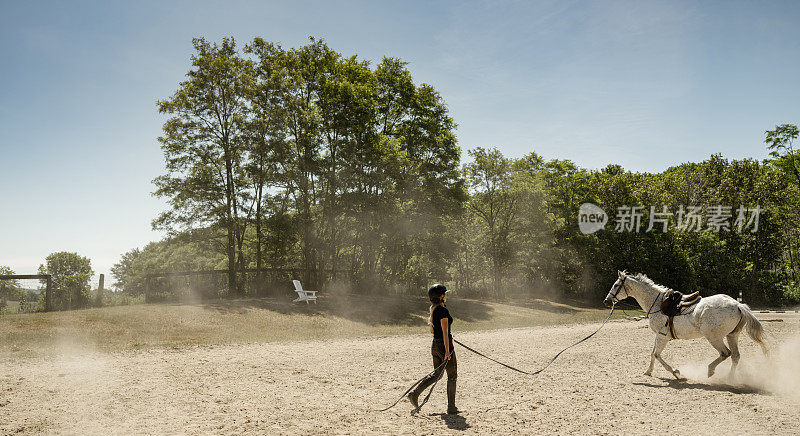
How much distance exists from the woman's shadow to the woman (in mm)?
104

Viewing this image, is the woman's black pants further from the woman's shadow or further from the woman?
the woman's shadow

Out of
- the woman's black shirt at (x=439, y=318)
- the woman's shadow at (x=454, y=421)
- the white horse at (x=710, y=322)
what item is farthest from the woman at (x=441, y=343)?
the white horse at (x=710, y=322)

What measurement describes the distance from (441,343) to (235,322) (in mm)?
14753

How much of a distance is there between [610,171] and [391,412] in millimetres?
50491

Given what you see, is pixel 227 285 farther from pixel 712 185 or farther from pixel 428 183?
pixel 712 185

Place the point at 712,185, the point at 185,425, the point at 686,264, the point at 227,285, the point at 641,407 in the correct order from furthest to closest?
the point at 712,185 → the point at 686,264 → the point at 227,285 → the point at 641,407 → the point at 185,425

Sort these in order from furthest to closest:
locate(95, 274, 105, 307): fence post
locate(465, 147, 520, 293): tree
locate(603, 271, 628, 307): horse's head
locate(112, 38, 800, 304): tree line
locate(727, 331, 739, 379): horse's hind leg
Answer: locate(465, 147, 520, 293): tree → locate(112, 38, 800, 304): tree line → locate(95, 274, 105, 307): fence post → locate(603, 271, 628, 307): horse's head → locate(727, 331, 739, 379): horse's hind leg

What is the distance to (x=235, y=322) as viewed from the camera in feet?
64.7

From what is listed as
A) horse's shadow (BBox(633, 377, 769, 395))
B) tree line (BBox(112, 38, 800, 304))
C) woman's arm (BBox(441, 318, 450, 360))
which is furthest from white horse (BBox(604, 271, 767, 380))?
tree line (BBox(112, 38, 800, 304))

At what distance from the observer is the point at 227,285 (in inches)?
1104

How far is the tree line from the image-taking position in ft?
97.0

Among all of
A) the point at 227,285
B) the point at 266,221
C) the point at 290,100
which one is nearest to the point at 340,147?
the point at 290,100

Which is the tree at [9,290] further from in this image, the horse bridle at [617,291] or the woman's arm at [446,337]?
the horse bridle at [617,291]

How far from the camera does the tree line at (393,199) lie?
97.0 feet
